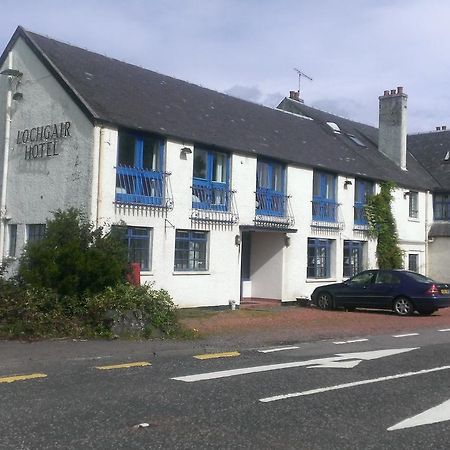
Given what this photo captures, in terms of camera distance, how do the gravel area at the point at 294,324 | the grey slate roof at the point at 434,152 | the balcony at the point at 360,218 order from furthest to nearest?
the grey slate roof at the point at 434,152 → the balcony at the point at 360,218 → the gravel area at the point at 294,324

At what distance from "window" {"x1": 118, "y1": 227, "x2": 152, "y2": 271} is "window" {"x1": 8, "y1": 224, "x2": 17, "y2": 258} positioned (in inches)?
147

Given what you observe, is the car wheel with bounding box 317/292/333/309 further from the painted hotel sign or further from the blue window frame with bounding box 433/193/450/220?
the blue window frame with bounding box 433/193/450/220

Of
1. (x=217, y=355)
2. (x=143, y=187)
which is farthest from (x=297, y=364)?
(x=143, y=187)

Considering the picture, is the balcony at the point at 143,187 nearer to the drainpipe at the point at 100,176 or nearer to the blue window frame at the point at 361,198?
the drainpipe at the point at 100,176

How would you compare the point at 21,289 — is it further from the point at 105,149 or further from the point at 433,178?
the point at 433,178

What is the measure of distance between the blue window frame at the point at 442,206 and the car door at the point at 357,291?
11.2 m

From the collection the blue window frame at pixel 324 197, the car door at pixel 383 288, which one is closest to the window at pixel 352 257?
the blue window frame at pixel 324 197

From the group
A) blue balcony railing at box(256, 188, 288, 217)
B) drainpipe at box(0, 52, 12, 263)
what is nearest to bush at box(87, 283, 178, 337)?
drainpipe at box(0, 52, 12, 263)

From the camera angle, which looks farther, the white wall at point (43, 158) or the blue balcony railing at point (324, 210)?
the blue balcony railing at point (324, 210)

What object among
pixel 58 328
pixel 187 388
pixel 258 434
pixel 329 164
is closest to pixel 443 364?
pixel 187 388

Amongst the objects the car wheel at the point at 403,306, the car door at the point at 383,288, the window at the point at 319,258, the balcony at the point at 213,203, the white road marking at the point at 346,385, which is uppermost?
the balcony at the point at 213,203

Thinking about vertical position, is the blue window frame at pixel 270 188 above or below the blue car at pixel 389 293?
above

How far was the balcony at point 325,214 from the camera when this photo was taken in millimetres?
24141

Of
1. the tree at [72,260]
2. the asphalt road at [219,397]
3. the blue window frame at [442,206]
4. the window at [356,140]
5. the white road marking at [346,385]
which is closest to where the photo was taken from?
the asphalt road at [219,397]
